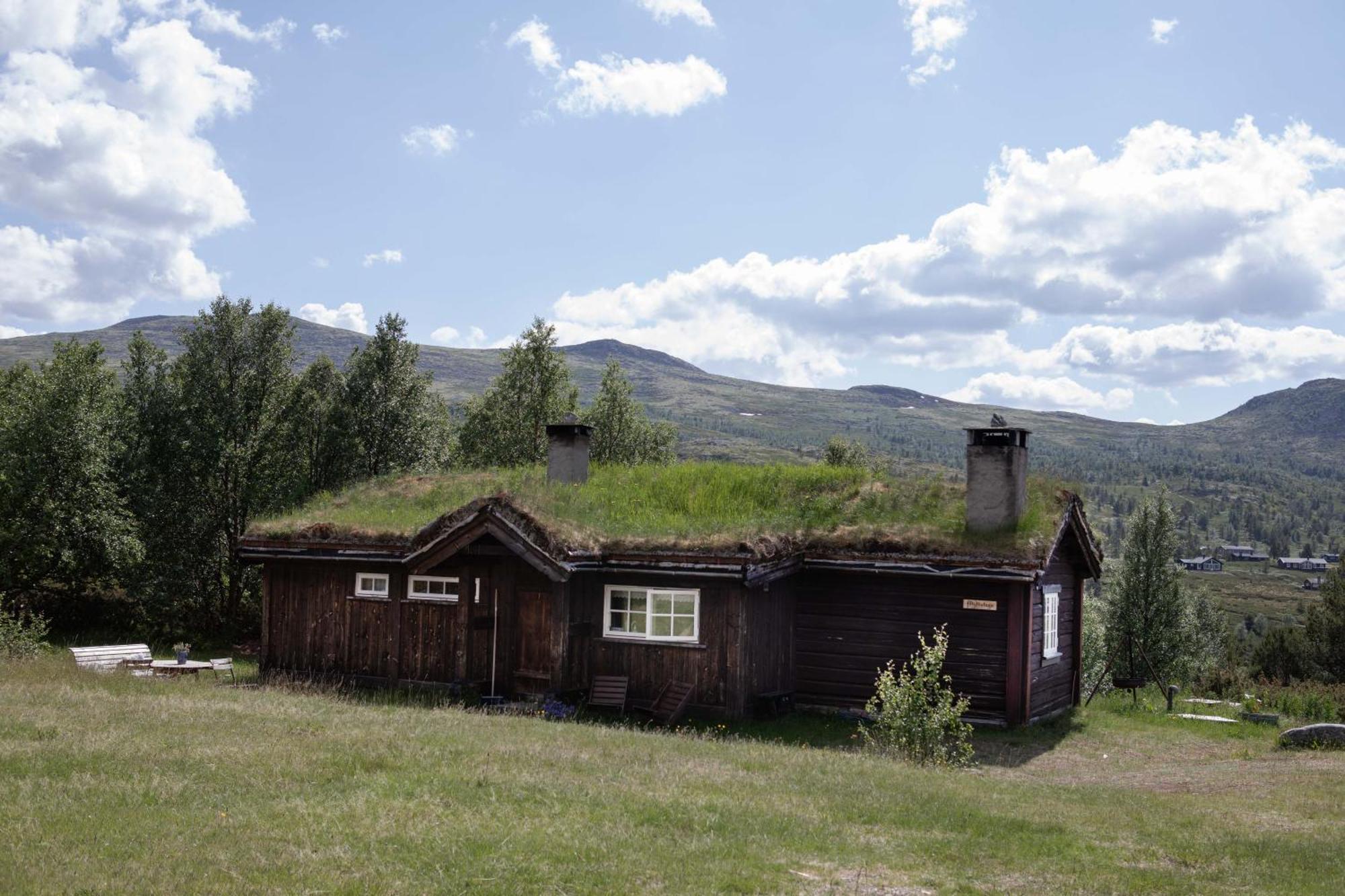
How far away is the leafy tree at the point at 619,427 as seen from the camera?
2219 inches

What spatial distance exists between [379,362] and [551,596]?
2259 centimetres

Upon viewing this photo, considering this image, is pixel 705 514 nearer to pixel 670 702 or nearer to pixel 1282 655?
pixel 670 702

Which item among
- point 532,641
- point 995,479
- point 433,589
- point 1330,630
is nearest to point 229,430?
point 433,589

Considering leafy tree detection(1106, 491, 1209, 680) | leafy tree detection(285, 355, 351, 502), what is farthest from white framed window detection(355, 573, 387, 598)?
leafy tree detection(1106, 491, 1209, 680)

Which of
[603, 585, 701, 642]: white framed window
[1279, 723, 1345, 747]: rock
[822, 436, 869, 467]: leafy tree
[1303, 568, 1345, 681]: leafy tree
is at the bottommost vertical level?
[1303, 568, 1345, 681]: leafy tree

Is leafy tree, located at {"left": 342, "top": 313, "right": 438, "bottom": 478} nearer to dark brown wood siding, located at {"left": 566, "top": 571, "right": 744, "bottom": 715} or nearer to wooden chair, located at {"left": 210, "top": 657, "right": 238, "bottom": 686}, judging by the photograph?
wooden chair, located at {"left": 210, "top": 657, "right": 238, "bottom": 686}

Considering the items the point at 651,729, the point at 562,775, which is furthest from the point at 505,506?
the point at 562,775

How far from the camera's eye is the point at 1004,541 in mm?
20328

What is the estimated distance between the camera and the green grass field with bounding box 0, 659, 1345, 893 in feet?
27.9

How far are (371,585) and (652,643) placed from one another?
665 cm

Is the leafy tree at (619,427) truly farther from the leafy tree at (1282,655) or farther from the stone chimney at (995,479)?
the stone chimney at (995,479)

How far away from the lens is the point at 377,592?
23.0 metres

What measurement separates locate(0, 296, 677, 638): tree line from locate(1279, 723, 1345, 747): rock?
99.6 ft

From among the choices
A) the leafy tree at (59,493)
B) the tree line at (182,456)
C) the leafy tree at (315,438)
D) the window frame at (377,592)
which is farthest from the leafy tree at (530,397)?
the window frame at (377,592)
